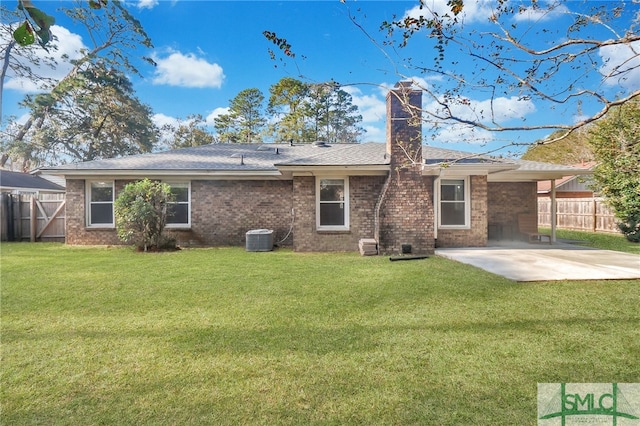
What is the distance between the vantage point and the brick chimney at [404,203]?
954 centimetres

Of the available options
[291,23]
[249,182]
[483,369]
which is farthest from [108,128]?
[483,369]

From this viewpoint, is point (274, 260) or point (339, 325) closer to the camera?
point (339, 325)

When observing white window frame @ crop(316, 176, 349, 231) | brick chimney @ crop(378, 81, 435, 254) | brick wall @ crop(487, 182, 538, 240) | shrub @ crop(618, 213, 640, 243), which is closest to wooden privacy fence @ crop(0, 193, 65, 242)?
white window frame @ crop(316, 176, 349, 231)

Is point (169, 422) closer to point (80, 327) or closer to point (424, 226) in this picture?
point (80, 327)

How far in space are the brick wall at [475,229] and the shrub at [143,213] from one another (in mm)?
9050

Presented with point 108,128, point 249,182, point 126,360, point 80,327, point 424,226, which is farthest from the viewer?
point 108,128

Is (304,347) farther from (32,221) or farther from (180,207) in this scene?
(32,221)

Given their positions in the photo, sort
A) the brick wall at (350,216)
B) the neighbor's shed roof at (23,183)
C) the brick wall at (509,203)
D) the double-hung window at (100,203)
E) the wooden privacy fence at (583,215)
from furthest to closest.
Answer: the neighbor's shed roof at (23,183) < the wooden privacy fence at (583,215) < the brick wall at (509,203) < the double-hung window at (100,203) < the brick wall at (350,216)

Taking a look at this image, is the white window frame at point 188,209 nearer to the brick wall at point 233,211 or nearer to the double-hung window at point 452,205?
the brick wall at point 233,211

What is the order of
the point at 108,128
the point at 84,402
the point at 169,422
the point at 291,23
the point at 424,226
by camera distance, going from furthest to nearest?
1. the point at 108,128
2. the point at 424,226
3. the point at 291,23
4. the point at 84,402
5. the point at 169,422

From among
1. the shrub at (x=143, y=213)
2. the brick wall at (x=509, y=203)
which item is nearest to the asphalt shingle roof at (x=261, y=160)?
the brick wall at (x=509, y=203)

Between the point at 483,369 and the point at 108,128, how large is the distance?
105ft

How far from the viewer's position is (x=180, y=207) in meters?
11.8

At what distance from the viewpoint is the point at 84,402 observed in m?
2.56
